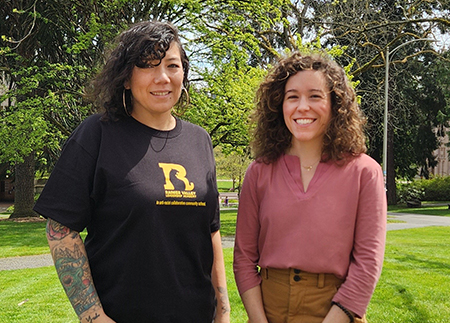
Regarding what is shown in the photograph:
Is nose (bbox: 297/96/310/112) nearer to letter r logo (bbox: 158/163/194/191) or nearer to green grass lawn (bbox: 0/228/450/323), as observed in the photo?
letter r logo (bbox: 158/163/194/191)

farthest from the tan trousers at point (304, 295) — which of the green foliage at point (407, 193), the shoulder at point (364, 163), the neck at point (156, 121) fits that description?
the green foliage at point (407, 193)

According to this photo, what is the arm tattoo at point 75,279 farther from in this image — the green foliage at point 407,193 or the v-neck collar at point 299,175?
the green foliage at point 407,193

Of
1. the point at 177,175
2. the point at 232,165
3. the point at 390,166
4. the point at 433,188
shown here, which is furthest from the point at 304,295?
the point at 433,188

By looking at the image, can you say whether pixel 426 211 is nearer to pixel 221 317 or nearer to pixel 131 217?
pixel 221 317

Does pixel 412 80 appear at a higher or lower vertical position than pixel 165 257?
higher

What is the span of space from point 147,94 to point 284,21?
50.0 ft

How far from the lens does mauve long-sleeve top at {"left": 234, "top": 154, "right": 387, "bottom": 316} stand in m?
1.98

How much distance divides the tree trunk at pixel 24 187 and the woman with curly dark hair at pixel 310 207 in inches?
762

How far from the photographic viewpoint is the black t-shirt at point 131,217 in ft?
5.98

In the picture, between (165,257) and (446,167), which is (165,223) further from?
(446,167)

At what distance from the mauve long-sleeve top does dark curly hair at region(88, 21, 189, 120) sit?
801 mm

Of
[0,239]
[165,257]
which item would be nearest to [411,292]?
[165,257]

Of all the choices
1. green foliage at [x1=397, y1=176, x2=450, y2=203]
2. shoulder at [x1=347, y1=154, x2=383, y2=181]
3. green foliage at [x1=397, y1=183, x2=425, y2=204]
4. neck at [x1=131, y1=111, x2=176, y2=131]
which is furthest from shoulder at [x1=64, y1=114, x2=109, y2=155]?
green foliage at [x1=397, y1=176, x2=450, y2=203]

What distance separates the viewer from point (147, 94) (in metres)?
2.05
